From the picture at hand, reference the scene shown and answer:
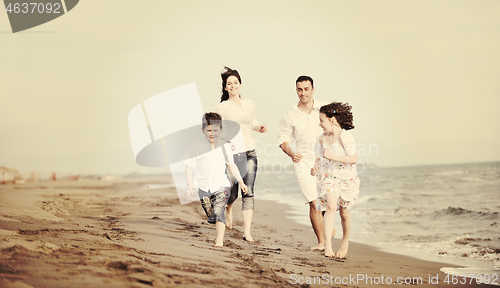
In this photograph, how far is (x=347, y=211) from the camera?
4.16 meters

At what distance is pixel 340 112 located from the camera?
4.08m

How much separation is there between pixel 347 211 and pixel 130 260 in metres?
2.28

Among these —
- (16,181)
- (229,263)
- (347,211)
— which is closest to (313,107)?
(347,211)

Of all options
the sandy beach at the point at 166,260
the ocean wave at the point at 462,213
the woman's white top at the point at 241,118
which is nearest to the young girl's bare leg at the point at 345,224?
the sandy beach at the point at 166,260

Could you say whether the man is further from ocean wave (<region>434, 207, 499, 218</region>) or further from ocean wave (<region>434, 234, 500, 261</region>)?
ocean wave (<region>434, 207, 499, 218</region>)

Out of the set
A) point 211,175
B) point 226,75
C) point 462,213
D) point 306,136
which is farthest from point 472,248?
point 462,213

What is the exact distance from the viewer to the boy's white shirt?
411 centimetres

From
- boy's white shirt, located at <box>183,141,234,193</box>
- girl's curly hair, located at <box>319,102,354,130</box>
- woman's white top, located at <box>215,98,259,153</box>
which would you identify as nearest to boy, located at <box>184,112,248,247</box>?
boy's white shirt, located at <box>183,141,234,193</box>

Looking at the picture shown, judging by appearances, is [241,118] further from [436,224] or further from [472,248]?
[436,224]

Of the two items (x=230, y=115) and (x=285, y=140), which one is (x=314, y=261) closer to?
(x=285, y=140)

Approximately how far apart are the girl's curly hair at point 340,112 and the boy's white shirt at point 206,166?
1217 millimetres

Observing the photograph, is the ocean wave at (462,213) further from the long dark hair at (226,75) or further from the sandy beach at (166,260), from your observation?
the long dark hair at (226,75)

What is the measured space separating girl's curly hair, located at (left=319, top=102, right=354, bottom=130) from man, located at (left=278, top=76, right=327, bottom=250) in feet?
1.64

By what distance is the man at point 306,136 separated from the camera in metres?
4.57
